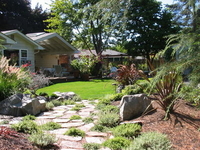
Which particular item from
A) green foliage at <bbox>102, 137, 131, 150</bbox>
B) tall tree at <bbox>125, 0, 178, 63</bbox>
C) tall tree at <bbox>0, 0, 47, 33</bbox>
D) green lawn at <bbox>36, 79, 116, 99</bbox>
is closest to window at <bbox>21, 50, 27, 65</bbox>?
green lawn at <bbox>36, 79, 116, 99</bbox>

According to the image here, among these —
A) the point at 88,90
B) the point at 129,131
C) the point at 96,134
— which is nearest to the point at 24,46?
the point at 88,90

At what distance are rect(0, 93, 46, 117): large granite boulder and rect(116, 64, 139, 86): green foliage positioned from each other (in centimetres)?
331

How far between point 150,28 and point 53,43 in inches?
389

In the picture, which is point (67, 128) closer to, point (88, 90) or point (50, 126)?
point (50, 126)

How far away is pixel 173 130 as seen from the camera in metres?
3.62

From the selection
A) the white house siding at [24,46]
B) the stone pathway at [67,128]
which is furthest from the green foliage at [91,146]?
the white house siding at [24,46]

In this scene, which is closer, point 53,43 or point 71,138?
point 71,138

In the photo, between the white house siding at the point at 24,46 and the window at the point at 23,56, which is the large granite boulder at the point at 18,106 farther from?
the window at the point at 23,56

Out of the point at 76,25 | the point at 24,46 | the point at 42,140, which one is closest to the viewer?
the point at 42,140

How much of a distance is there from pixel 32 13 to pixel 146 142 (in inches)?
1111

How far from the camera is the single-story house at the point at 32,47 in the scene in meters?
13.5

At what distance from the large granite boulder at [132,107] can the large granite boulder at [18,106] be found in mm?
2476

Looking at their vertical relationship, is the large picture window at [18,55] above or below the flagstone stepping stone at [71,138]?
above

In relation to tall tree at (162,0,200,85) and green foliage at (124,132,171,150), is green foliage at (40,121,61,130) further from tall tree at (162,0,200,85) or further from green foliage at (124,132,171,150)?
tall tree at (162,0,200,85)
